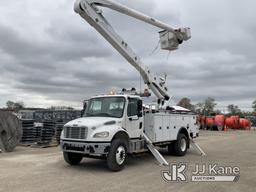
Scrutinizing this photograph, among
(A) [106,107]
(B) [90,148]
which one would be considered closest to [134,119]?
(A) [106,107]

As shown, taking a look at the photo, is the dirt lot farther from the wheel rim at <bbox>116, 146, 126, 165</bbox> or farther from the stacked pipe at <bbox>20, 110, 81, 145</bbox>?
the stacked pipe at <bbox>20, 110, 81, 145</bbox>

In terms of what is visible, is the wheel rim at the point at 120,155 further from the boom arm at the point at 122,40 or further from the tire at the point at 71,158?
the boom arm at the point at 122,40

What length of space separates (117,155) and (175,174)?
181 cm

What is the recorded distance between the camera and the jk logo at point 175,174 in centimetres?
867

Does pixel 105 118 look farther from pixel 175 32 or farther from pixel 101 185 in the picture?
pixel 175 32

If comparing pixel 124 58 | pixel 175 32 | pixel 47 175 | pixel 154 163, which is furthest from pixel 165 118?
pixel 47 175

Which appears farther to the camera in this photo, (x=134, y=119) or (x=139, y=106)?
(x=139, y=106)

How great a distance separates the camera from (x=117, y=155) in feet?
31.8

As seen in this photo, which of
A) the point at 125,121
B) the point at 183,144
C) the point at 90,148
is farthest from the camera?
the point at 183,144

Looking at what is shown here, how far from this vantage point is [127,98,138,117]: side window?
35.2 ft

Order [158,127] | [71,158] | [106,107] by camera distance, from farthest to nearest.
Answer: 1. [158,127]
2. [106,107]
3. [71,158]

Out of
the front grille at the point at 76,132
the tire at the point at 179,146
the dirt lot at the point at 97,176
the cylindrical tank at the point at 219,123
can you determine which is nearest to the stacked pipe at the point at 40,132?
the dirt lot at the point at 97,176

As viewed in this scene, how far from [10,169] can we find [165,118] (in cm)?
591

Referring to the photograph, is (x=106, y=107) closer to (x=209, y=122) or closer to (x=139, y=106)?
(x=139, y=106)
